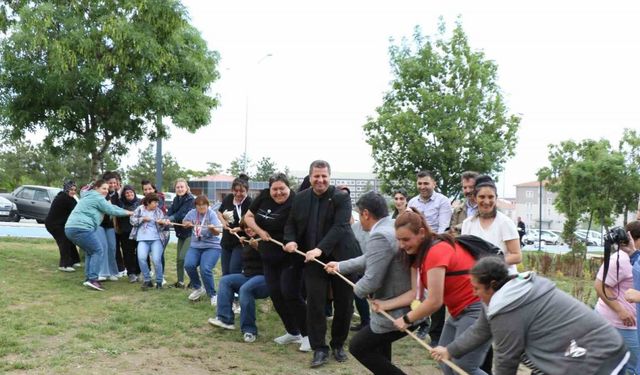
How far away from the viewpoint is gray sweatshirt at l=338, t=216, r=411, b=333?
14.8 ft

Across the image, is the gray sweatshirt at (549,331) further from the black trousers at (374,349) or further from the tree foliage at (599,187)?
the tree foliage at (599,187)

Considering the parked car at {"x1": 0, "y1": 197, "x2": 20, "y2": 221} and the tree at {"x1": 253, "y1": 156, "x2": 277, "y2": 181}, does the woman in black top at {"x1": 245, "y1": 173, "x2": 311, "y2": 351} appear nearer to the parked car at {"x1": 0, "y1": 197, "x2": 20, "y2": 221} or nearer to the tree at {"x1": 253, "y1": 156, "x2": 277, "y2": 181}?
the parked car at {"x1": 0, "y1": 197, "x2": 20, "y2": 221}

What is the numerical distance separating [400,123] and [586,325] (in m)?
16.2

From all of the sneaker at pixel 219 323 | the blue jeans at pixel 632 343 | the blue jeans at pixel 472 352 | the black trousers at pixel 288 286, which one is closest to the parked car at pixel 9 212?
the sneaker at pixel 219 323

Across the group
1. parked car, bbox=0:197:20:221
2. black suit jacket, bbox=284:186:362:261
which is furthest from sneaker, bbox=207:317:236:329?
parked car, bbox=0:197:20:221

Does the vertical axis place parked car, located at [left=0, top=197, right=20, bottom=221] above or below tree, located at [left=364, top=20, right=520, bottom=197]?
below

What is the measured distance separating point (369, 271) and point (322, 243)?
4.53 ft

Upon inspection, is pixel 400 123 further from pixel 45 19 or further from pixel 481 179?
pixel 481 179

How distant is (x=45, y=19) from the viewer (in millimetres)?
10242

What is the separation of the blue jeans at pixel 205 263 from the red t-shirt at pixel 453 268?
471cm

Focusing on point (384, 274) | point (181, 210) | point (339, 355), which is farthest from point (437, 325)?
point (181, 210)

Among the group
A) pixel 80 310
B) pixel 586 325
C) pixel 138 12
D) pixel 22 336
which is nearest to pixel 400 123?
pixel 138 12

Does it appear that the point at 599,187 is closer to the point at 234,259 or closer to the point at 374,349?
the point at 234,259

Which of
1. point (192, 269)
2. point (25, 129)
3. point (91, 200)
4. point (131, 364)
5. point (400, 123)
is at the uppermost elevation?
point (400, 123)
